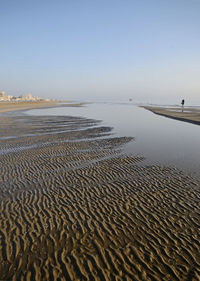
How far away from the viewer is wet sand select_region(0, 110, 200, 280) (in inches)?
177

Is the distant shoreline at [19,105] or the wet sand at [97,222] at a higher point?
the distant shoreline at [19,105]

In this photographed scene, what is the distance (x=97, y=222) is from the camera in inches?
243

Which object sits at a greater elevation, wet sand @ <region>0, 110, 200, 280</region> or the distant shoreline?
the distant shoreline

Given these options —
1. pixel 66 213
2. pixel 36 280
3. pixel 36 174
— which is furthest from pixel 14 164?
pixel 36 280

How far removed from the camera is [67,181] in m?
9.29

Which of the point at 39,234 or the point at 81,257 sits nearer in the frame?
the point at 81,257

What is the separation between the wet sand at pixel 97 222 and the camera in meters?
4.48

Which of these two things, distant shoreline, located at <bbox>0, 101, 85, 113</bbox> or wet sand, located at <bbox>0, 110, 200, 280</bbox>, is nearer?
wet sand, located at <bbox>0, 110, 200, 280</bbox>

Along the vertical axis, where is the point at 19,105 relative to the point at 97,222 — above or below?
above

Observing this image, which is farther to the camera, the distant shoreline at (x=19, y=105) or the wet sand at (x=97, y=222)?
the distant shoreline at (x=19, y=105)

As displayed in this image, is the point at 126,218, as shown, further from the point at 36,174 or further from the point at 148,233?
the point at 36,174

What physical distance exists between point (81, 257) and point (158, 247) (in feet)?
7.76

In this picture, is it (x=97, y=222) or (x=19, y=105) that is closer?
(x=97, y=222)

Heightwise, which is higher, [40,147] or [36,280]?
[40,147]
